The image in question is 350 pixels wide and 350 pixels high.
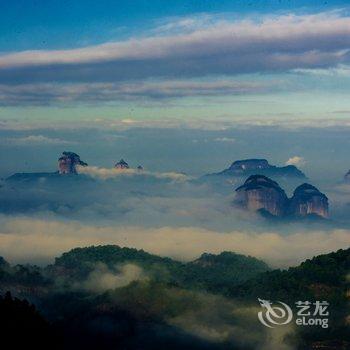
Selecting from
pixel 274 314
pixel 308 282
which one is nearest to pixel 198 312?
pixel 274 314

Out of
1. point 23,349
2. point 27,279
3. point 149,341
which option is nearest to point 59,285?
point 27,279

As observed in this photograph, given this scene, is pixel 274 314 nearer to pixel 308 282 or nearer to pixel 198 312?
pixel 308 282

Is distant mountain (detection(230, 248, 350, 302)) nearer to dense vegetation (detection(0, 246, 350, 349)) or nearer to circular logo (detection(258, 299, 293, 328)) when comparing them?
dense vegetation (detection(0, 246, 350, 349))

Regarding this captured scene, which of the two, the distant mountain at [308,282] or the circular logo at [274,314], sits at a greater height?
the distant mountain at [308,282]

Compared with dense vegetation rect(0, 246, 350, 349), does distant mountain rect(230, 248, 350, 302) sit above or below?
above

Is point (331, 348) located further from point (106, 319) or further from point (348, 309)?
point (106, 319)

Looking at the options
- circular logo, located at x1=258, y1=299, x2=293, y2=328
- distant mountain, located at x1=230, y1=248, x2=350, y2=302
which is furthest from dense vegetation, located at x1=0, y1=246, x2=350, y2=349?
circular logo, located at x1=258, y1=299, x2=293, y2=328

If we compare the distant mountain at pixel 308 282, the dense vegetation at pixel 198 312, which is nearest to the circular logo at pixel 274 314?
the dense vegetation at pixel 198 312

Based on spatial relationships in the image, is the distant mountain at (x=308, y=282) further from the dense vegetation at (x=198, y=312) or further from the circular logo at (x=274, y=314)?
the circular logo at (x=274, y=314)
